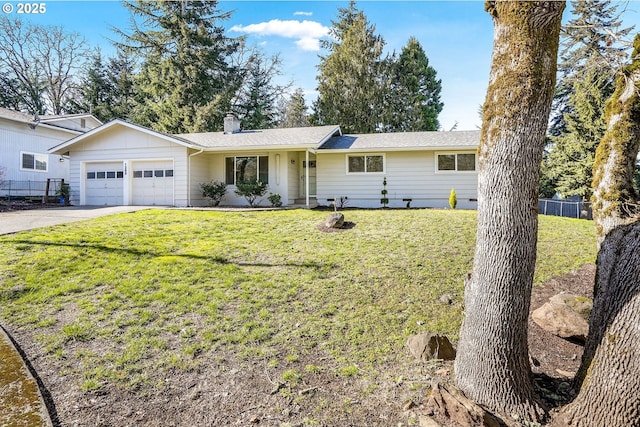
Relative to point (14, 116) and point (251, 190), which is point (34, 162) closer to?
point (14, 116)

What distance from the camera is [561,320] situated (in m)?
4.53

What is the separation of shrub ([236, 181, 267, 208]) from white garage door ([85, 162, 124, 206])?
16.9 ft

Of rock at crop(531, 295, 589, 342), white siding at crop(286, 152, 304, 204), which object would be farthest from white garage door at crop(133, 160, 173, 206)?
rock at crop(531, 295, 589, 342)

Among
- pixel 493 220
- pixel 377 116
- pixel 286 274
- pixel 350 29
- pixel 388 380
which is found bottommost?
pixel 388 380

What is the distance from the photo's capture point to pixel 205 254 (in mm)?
7461

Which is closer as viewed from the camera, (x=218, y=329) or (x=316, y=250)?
(x=218, y=329)

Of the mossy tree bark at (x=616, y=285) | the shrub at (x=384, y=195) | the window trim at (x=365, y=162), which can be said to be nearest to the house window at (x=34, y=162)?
the window trim at (x=365, y=162)

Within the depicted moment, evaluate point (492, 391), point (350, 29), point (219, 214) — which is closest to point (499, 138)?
point (492, 391)

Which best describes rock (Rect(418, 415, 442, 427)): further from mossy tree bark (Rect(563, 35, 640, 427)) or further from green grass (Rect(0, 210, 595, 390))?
mossy tree bark (Rect(563, 35, 640, 427))

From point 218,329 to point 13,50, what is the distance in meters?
36.2

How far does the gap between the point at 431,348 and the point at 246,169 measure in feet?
42.4

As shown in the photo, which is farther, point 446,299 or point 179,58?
point 179,58

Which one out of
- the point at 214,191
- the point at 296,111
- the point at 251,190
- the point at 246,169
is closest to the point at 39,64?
the point at 296,111

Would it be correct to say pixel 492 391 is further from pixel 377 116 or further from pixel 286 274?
pixel 377 116
